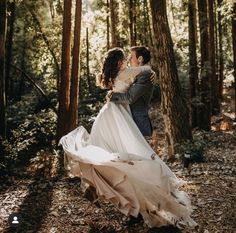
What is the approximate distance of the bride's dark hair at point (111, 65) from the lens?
17.5 feet

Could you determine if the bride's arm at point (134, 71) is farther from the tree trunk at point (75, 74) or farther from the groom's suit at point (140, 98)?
the tree trunk at point (75, 74)

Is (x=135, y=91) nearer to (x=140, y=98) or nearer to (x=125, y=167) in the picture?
(x=140, y=98)

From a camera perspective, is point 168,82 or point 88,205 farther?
point 168,82

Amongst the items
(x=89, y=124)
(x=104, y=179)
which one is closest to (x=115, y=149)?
(x=104, y=179)

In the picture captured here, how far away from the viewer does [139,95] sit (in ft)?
17.4

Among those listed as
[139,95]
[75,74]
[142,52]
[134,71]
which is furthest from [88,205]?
[75,74]

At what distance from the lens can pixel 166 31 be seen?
1015 cm

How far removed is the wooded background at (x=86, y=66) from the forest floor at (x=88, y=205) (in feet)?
5.20

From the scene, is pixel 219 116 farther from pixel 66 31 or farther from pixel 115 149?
pixel 115 149

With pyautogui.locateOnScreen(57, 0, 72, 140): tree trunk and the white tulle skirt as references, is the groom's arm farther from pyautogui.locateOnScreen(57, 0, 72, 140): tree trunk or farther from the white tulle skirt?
pyautogui.locateOnScreen(57, 0, 72, 140): tree trunk

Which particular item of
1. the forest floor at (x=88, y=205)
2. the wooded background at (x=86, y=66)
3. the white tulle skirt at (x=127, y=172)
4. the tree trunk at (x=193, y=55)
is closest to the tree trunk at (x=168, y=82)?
the wooded background at (x=86, y=66)

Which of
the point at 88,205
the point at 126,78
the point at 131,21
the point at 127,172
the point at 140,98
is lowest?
the point at 88,205

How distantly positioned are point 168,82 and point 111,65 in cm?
524

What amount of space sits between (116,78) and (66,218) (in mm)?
2350
